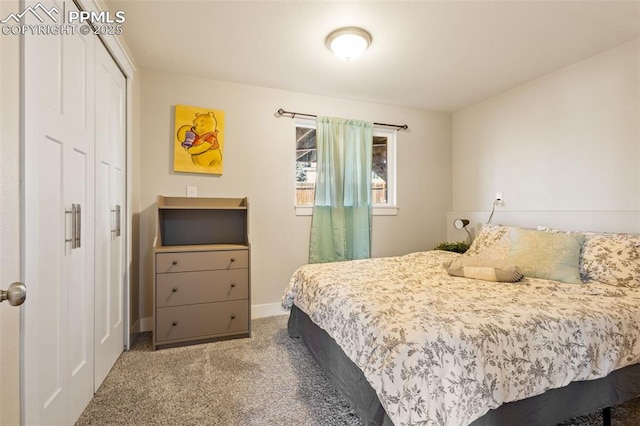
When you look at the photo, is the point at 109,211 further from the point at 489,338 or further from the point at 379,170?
the point at 379,170

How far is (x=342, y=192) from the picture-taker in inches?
129

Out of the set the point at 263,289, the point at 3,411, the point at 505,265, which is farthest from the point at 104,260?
the point at 505,265

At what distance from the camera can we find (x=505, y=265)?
201 cm

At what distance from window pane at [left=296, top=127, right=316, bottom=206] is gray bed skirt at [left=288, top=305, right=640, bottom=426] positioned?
183 centimetres

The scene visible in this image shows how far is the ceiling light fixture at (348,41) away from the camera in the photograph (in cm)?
203

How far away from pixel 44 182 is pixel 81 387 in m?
1.09

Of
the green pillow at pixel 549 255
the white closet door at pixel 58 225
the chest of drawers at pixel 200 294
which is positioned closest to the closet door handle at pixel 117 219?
the chest of drawers at pixel 200 294

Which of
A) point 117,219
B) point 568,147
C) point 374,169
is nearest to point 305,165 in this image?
point 374,169

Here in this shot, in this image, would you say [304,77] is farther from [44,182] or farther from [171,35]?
[44,182]

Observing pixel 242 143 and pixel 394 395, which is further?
pixel 242 143

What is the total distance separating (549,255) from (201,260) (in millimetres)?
2595

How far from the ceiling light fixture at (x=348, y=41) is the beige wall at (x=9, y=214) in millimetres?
1677

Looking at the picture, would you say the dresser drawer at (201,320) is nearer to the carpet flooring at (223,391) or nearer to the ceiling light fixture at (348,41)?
the carpet flooring at (223,391)

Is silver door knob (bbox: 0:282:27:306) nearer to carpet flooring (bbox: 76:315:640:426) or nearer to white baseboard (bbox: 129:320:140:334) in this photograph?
carpet flooring (bbox: 76:315:640:426)
